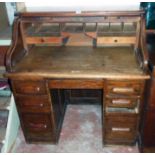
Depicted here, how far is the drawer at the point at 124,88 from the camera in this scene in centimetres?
136

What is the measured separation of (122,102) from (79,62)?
0.42m

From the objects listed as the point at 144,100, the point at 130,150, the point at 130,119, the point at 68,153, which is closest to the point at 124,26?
the point at 144,100

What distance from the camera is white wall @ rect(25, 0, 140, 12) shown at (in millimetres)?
1629

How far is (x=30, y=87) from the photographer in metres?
1.44

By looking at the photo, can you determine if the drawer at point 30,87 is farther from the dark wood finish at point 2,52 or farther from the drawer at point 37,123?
the dark wood finish at point 2,52

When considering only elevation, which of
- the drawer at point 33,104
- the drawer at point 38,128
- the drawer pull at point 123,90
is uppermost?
the drawer pull at point 123,90

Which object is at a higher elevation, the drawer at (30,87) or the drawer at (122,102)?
the drawer at (30,87)

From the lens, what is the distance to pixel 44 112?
1.57 meters

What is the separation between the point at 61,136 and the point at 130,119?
0.68 metres

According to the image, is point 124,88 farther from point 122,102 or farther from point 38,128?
point 38,128

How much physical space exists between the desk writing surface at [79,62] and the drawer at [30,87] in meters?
0.09

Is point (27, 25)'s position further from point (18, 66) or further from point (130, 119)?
point (130, 119)

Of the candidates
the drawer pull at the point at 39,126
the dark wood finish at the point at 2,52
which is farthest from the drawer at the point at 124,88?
the dark wood finish at the point at 2,52

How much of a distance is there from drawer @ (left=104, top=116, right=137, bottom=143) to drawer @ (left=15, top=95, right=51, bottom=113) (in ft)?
1.58
